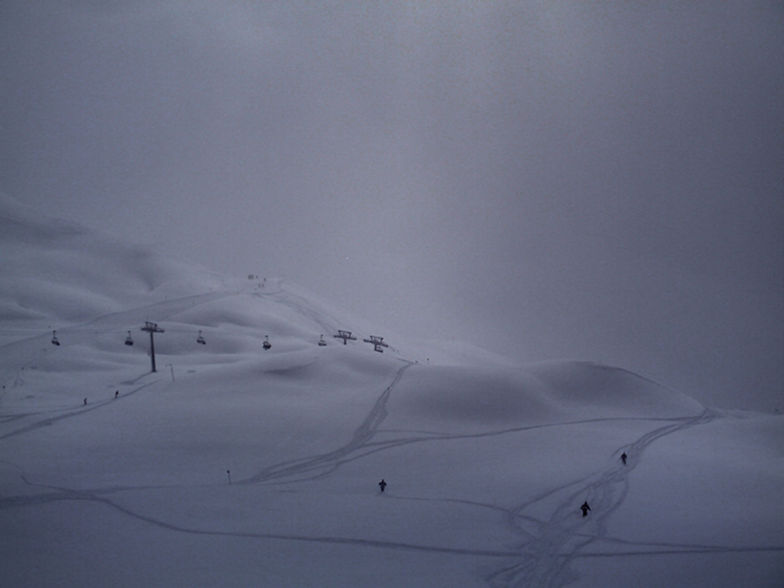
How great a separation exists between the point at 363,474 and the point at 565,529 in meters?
9.80

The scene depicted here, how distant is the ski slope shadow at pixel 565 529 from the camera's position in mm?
15883

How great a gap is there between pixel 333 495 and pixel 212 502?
195 inches

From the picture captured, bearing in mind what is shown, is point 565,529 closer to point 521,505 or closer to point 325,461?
point 521,505

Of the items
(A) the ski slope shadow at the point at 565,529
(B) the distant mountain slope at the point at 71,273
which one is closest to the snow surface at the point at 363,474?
(A) the ski slope shadow at the point at 565,529

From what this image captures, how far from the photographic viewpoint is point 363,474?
2492 cm

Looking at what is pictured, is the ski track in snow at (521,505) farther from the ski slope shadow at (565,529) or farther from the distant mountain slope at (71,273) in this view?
the distant mountain slope at (71,273)

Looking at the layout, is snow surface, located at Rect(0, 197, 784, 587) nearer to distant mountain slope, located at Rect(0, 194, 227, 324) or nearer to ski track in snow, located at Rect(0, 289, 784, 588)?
ski track in snow, located at Rect(0, 289, 784, 588)

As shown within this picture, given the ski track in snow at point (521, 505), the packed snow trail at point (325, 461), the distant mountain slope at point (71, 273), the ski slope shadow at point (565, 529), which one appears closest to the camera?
the ski slope shadow at point (565, 529)

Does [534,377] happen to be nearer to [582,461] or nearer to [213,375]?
[582,461]

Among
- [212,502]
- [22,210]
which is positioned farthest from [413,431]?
[22,210]

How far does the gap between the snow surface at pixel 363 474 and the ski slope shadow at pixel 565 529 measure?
0.28 ft

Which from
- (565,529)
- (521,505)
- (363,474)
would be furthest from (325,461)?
(565,529)

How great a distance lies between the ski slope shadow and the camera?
52.1ft

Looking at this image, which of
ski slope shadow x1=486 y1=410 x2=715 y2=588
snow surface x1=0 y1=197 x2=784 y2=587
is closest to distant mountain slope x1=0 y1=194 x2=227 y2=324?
snow surface x1=0 y1=197 x2=784 y2=587
